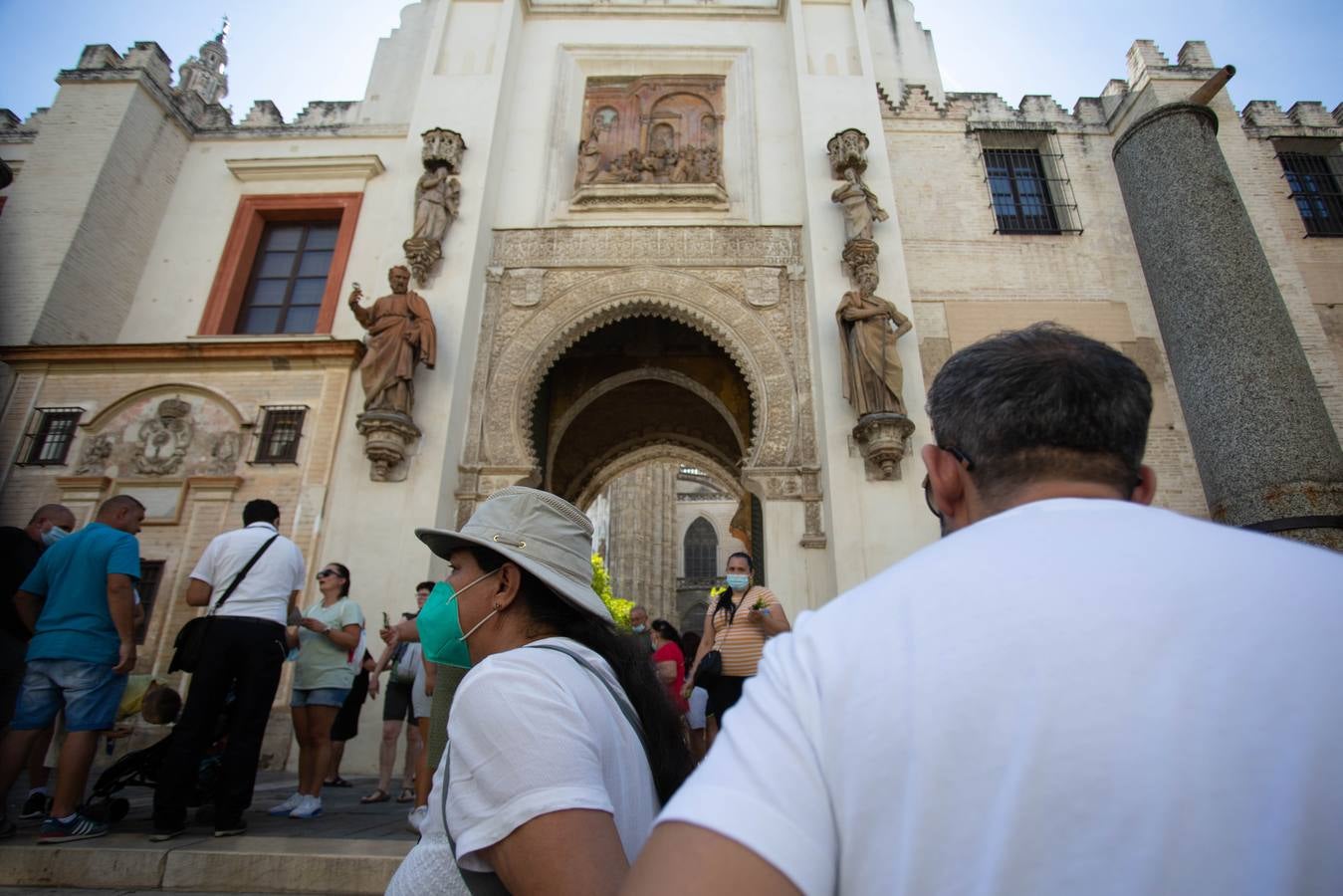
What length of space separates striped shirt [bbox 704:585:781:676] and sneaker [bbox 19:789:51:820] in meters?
3.89

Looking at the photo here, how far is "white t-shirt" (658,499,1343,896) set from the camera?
0.57m

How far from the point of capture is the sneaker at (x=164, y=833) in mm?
3172

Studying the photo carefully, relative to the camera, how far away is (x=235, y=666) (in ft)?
11.8

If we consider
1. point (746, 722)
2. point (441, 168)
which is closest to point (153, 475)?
point (441, 168)

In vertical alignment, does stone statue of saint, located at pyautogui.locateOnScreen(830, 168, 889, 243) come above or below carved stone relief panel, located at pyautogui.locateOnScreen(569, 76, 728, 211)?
below

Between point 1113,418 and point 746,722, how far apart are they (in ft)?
2.14

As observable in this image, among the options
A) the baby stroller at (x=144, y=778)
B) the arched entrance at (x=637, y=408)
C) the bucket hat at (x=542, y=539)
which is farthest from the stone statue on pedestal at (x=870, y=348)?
the bucket hat at (x=542, y=539)

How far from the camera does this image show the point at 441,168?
9.10 metres

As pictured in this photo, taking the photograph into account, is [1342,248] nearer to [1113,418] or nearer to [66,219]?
[1113,418]

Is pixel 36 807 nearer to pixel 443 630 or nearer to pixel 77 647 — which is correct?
pixel 77 647

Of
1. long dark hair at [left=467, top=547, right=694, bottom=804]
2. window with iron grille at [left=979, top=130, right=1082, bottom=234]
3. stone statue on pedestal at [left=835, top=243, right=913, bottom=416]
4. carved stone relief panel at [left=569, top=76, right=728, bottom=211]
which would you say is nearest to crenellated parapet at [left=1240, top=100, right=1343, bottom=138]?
window with iron grille at [left=979, top=130, right=1082, bottom=234]

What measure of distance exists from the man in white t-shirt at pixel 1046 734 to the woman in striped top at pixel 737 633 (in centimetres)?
408

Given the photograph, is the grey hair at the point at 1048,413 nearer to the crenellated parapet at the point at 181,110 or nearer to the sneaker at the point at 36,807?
the sneaker at the point at 36,807

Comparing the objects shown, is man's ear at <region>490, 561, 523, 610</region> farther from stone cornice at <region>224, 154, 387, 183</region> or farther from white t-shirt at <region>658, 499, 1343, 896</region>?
stone cornice at <region>224, 154, 387, 183</region>
